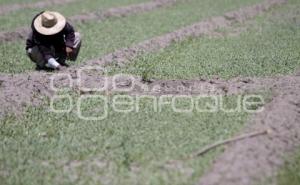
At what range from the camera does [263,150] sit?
641cm

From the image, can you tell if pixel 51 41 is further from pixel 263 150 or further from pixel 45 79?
pixel 263 150

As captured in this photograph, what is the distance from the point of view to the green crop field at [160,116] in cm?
624

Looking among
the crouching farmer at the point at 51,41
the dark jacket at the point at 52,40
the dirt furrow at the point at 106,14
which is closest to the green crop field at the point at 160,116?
the crouching farmer at the point at 51,41

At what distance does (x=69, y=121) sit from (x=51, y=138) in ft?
2.24

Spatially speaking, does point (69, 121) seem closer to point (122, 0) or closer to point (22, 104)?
point (22, 104)

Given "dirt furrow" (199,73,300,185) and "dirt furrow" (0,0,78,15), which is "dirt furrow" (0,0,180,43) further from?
"dirt furrow" (199,73,300,185)

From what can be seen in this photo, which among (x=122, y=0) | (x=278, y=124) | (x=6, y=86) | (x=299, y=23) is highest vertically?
(x=278, y=124)

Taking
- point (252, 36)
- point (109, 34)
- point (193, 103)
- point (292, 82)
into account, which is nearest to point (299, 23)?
point (252, 36)

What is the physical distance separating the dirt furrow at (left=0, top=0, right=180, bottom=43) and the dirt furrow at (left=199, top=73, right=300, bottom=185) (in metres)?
9.36

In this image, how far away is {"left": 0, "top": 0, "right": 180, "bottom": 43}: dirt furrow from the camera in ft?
49.6

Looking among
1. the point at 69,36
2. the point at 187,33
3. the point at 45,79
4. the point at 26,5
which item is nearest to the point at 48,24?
the point at 69,36

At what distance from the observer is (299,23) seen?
16312 mm

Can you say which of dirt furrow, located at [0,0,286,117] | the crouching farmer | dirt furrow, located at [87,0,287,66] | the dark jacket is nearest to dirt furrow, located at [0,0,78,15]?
dirt furrow, located at [87,0,287,66]

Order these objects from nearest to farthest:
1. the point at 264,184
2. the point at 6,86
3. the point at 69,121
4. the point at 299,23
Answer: the point at 264,184 → the point at 69,121 → the point at 6,86 → the point at 299,23
